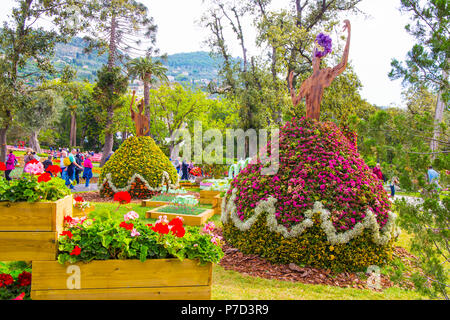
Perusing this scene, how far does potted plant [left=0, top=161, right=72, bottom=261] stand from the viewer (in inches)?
125

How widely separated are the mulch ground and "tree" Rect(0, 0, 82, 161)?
14.5m

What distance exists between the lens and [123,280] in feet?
10.5

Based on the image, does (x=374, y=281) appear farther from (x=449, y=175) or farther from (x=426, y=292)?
(x=449, y=175)

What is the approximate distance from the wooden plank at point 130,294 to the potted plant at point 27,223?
366 millimetres

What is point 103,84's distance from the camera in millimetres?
23297

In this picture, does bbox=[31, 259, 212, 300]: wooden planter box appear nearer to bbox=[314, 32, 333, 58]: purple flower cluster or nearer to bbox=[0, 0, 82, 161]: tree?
bbox=[314, 32, 333, 58]: purple flower cluster

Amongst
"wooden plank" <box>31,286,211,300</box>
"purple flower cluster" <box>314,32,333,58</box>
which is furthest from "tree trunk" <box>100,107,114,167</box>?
"wooden plank" <box>31,286,211,300</box>

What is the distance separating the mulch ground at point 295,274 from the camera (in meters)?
4.59

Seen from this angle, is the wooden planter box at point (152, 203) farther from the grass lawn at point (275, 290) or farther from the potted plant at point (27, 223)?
Answer: the potted plant at point (27, 223)

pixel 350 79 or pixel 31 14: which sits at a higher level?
pixel 31 14

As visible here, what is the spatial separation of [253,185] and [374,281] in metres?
2.43

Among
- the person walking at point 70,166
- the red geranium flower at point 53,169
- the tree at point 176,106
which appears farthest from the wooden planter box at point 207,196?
the tree at point 176,106

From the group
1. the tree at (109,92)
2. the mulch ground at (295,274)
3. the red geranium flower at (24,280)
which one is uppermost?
the tree at (109,92)

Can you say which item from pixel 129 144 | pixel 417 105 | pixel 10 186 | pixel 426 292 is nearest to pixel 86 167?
pixel 129 144
